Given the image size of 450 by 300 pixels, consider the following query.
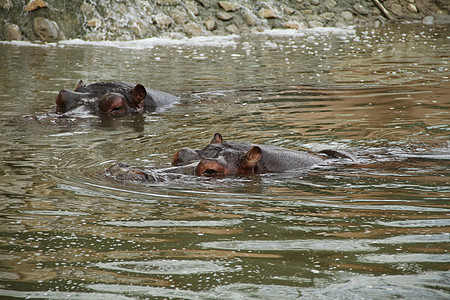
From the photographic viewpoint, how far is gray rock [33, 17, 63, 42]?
16.7 meters

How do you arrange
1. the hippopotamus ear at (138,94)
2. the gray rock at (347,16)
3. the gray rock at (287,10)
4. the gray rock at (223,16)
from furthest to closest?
1. the gray rock at (347,16)
2. the gray rock at (287,10)
3. the gray rock at (223,16)
4. the hippopotamus ear at (138,94)

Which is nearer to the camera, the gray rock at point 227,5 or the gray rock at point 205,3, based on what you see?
the gray rock at point 205,3

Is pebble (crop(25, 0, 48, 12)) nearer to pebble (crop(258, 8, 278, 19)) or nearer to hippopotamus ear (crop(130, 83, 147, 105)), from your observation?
pebble (crop(258, 8, 278, 19))

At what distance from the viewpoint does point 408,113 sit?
7.69 meters

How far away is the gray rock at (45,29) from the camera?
54.8 ft

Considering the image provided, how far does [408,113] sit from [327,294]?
5450mm

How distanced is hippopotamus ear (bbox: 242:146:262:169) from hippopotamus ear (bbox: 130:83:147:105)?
4.04 metres

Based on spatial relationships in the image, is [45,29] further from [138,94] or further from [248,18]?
[138,94]

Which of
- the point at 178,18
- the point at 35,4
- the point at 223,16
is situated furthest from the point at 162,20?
the point at 35,4

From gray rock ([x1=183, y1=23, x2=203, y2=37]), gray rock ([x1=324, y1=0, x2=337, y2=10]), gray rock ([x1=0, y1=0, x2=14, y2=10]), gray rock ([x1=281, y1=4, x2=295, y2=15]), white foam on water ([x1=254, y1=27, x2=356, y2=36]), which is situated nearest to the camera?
gray rock ([x1=0, y1=0, x2=14, y2=10])

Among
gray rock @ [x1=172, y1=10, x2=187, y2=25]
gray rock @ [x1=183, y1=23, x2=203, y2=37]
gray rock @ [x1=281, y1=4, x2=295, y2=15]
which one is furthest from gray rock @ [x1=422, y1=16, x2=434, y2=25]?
gray rock @ [x1=172, y1=10, x2=187, y2=25]

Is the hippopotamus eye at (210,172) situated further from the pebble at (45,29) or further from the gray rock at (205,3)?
the gray rock at (205,3)

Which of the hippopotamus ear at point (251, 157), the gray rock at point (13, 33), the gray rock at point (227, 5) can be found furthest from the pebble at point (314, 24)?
the hippopotamus ear at point (251, 157)

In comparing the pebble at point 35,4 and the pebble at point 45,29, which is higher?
the pebble at point 35,4
